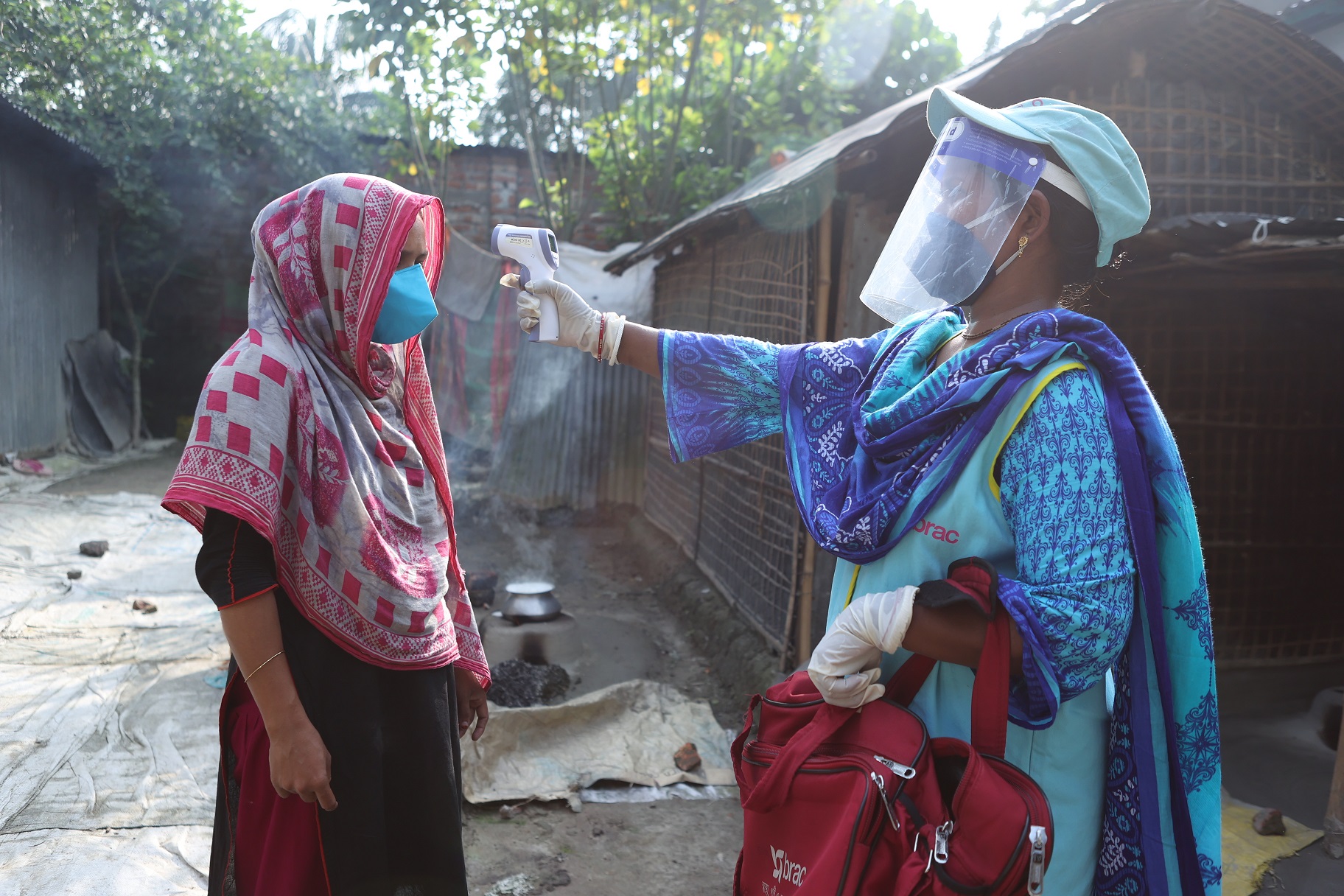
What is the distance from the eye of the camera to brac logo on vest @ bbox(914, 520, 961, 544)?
1.43 meters

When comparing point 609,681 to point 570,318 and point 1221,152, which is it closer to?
point 570,318

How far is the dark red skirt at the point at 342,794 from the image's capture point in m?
1.71

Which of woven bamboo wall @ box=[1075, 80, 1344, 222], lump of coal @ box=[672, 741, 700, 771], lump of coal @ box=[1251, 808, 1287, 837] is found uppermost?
woven bamboo wall @ box=[1075, 80, 1344, 222]

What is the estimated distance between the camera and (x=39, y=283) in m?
10.3

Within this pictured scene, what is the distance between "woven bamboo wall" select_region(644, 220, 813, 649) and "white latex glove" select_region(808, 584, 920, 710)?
A: 10.1ft

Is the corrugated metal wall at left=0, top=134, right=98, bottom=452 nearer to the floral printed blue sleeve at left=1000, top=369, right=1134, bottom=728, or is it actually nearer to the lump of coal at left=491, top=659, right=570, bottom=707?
the lump of coal at left=491, top=659, right=570, bottom=707

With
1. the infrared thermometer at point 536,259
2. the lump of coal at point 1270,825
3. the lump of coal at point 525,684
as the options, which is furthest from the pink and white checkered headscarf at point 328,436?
the lump of coal at point 1270,825

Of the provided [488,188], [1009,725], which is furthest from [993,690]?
[488,188]

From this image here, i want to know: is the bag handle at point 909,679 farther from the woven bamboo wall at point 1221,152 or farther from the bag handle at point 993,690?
the woven bamboo wall at point 1221,152

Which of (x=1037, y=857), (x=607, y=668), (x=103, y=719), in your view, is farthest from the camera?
(x=607, y=668)

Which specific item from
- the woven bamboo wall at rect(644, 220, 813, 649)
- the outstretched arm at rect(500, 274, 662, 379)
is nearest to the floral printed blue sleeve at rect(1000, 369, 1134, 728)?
the outstretched arm at rect(500, 274, 662, 379)

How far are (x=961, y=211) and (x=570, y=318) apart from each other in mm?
833

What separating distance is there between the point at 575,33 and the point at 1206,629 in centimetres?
905

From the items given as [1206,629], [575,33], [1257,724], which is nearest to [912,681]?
[1206,629]
